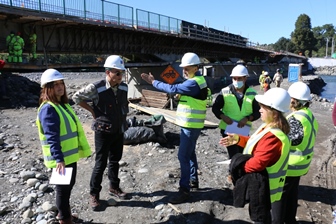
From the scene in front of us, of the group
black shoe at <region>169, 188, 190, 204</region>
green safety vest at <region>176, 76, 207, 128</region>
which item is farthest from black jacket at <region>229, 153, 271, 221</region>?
black shoe at <region>169, 188, 190, 204</region>

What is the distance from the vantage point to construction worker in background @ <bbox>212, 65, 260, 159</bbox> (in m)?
4.78

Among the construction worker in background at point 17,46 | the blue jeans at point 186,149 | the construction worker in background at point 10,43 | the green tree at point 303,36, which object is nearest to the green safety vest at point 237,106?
the blue jeans at point 186,149

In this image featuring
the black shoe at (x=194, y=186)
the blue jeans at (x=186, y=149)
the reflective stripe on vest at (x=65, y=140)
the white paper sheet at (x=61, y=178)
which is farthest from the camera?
the black shoe at (x=194, y=186)

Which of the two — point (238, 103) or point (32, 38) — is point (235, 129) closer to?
point (238, 103)

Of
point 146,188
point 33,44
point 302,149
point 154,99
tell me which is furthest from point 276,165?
point 33,44

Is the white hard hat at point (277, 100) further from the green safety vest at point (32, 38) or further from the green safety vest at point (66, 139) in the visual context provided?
the green safety vest at point (32, 38)

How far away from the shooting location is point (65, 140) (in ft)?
11.5

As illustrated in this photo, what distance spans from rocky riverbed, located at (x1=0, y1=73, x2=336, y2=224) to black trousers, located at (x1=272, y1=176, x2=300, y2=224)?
2.07 ft

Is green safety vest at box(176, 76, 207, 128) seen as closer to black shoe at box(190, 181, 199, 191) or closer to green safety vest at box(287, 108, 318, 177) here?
black shoe at box(190, 181, 199, 191)

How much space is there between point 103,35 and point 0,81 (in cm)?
671

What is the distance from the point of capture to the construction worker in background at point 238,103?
4.78 meters

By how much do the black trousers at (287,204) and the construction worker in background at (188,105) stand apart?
4.78 ft

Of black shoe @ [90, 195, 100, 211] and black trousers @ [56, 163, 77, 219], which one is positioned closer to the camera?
black trousers @ [56, 163, 77, 219]

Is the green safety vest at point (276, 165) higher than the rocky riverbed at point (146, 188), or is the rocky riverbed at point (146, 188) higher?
the green safety vest at point (276, 165)
